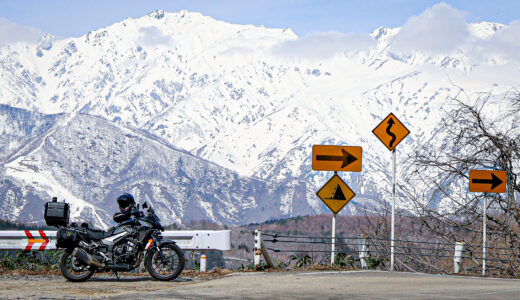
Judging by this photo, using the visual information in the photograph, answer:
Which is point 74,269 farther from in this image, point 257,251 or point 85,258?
point 257,251

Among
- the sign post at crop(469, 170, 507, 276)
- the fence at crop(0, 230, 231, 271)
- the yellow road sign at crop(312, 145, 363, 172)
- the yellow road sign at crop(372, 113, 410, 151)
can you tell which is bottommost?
the fence at crop(0, 230, 231, 271)

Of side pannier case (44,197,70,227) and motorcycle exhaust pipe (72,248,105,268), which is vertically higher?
side pannier case (44,197,70,227)

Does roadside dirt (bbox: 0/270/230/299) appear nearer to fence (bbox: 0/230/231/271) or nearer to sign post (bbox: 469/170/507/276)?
fence (bbox: 0/230/231/271)

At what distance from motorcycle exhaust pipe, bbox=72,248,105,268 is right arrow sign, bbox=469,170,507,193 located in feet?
38.5

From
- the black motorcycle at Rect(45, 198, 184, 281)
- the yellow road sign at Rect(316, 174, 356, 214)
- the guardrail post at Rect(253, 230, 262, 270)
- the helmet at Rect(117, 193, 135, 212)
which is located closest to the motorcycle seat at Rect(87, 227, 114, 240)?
the black motorcycle at Rect(45, 198, 184, 281)

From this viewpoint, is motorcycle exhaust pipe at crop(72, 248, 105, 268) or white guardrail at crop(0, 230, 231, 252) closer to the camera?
motorcycle exhaust pipe at crop(72, 248, 105, 268)

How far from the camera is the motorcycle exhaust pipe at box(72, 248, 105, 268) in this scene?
54.0 feet

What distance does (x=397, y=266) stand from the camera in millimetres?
28672

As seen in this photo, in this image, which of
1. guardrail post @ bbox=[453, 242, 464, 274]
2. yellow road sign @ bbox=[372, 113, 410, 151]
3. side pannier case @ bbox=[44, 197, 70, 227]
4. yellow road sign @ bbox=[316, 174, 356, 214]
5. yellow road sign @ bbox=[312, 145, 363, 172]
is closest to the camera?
side pannier case @ bbox=[44, 197, 70, 227]

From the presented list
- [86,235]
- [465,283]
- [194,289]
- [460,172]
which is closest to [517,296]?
[465,283]

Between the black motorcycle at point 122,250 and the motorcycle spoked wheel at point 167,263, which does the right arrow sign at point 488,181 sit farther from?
the black motorcycle at point 122,250

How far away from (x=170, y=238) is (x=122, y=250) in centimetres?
315

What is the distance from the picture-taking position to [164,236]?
19.8 m

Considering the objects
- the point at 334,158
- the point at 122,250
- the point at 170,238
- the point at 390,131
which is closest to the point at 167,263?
the point at 122,250
